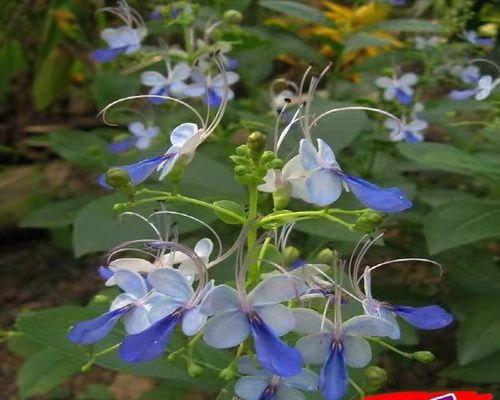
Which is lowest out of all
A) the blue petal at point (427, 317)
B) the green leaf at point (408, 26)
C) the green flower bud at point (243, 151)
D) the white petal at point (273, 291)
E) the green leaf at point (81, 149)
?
the green leaf at point (81, 149)

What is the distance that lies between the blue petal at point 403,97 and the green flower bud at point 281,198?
87 cm

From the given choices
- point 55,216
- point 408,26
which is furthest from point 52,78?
point 408,26

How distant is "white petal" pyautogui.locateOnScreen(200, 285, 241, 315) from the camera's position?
73 cm

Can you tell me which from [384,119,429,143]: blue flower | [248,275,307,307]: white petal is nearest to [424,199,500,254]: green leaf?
[384,119,429,143]: blue flower

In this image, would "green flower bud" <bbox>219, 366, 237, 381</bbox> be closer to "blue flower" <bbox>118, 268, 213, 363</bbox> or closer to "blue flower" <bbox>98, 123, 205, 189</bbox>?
"blue flower" <bbox>118, 268, 213, 363</bbox>

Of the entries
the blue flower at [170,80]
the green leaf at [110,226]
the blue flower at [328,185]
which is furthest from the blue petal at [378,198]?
the blue flower at [170,80]

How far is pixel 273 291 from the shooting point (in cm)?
75

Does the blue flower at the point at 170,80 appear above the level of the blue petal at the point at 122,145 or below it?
above

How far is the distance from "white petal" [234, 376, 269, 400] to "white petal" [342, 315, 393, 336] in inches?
3.3

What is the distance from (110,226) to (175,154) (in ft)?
1.74

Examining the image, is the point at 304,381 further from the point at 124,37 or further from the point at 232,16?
the point at 124,37

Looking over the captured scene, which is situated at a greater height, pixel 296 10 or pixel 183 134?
pixel 183 134

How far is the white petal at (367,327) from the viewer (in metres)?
0.77

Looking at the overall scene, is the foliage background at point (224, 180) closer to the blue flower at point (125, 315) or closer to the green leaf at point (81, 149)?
the green leaf at point (81, 149)
